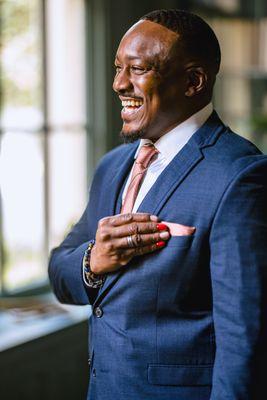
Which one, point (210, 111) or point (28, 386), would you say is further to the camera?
point (28, 386)

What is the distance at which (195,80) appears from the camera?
1439 mm

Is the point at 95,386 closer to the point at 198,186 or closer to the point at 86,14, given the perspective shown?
the point at 198,186

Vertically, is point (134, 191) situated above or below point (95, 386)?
above

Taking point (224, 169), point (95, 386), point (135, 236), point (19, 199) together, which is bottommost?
point (19, 199)

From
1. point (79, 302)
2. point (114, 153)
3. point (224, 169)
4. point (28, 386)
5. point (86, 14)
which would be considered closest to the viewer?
point (224, 169)

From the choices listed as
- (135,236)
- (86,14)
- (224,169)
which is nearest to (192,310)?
(135,236)

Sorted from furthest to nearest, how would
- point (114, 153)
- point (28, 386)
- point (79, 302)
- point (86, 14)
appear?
1. point (86, 14)
2. point (28, 386)
3. point (114, 153)
4. point (79, 302)

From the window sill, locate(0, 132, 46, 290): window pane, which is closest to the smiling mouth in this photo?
the window sill

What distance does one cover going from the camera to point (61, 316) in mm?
3562

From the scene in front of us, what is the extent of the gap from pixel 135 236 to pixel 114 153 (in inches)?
17.1

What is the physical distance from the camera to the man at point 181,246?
134cm

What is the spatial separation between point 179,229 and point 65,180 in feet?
8.74

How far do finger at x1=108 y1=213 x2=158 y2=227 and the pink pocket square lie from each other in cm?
3

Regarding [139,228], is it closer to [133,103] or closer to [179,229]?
[179,229]
